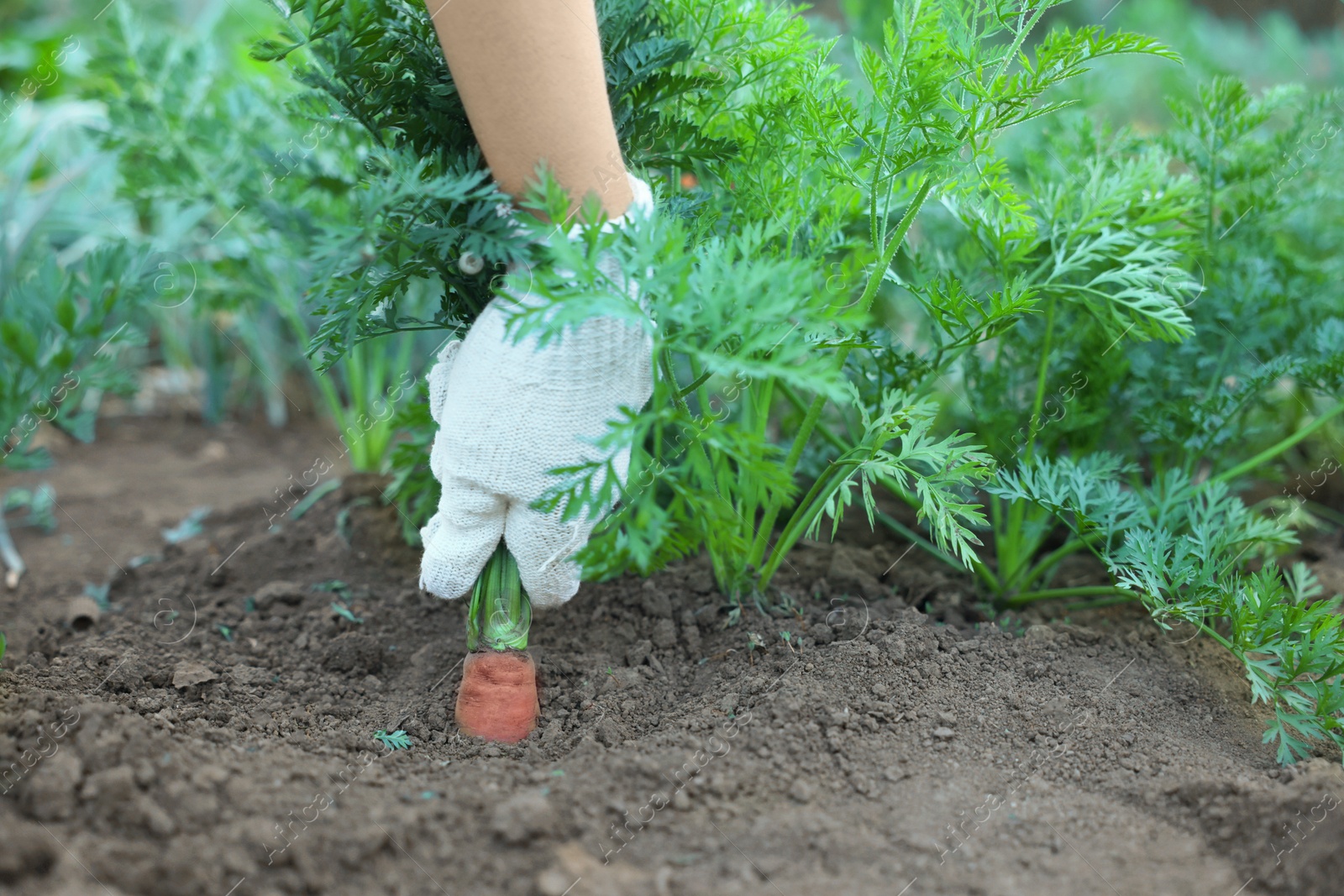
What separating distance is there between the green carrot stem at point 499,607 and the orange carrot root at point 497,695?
0.7 inches

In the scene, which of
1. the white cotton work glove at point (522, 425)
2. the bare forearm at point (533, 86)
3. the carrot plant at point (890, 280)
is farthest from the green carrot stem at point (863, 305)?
the bare forearm at point (533, 86)

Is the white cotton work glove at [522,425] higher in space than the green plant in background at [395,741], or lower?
higher

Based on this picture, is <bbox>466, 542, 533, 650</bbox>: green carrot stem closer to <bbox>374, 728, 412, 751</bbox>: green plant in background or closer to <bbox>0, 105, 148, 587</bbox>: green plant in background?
<bbox>374, 728, 412, 751</bbox>: green plant in background

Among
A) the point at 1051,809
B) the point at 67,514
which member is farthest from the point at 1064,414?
the point at 67,514

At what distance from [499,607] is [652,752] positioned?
310 mm

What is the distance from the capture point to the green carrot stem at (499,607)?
1392mm

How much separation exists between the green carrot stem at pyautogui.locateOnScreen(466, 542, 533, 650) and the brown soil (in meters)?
0.15

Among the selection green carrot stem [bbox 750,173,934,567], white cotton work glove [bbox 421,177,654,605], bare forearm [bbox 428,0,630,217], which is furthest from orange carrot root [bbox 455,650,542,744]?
bare forearm [bbox 428,0,630,217]

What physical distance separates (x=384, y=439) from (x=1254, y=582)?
6.49ft

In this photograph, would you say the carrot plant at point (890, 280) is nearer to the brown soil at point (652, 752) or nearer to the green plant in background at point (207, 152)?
the brown soil at point (652, 752)

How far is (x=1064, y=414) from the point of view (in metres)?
1.77

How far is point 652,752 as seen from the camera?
1285mm

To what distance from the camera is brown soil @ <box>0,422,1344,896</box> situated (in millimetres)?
1093

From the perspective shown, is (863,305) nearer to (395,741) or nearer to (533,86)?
(533,86)
